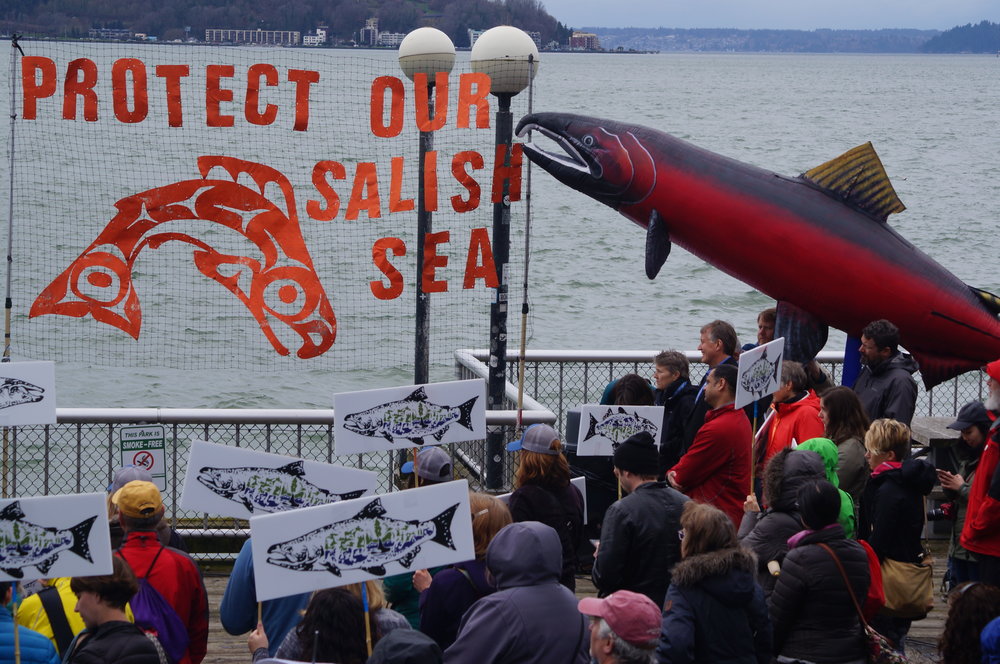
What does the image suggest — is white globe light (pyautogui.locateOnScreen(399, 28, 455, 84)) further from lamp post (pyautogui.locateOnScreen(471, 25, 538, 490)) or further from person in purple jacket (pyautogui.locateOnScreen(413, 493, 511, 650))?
person in purple jacket (pyautogui.locateOnScreen(413, 493, 511, 650))

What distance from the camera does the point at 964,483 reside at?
6848 mm

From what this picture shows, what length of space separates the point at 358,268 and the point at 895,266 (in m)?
19.9

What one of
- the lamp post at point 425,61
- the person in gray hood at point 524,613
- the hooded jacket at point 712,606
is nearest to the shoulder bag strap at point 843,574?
the hooded jacket at point 712,606

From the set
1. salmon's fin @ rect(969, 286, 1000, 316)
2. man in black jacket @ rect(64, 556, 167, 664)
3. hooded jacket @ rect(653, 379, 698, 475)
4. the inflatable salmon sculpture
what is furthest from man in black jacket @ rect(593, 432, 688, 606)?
salmon's fin @ rect(969, 286, 1000, 316)

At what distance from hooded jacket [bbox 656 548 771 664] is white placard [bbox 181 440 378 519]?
154 centimetres

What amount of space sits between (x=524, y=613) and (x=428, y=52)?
5.15 meters

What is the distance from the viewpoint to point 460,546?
4941 mm

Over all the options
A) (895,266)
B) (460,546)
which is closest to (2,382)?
(460,546)

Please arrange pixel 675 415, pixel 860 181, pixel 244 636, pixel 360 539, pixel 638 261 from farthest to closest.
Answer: pixel 638 261 < pixel 860 181 < pixel 675 415 < pixel 244 636 < pixel 360 539

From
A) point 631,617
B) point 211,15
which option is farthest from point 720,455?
point 211,15

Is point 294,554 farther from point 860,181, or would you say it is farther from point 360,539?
point 860,181

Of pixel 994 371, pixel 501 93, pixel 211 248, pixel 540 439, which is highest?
pixel 501 93

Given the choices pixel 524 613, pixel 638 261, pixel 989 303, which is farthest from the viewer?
pixel 638 261

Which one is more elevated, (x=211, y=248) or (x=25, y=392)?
(x=211, y=248)
